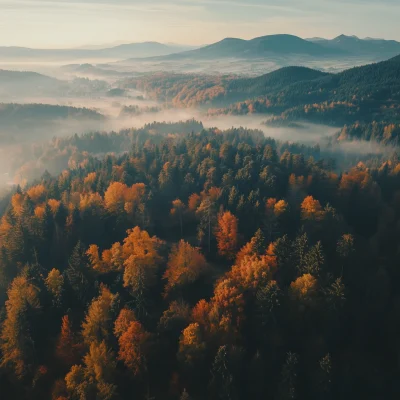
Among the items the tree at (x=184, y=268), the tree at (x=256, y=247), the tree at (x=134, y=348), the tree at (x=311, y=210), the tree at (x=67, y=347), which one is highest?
the tree at (x=311, y=210)

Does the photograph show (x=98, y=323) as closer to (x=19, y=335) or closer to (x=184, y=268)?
(x=19, y=335)

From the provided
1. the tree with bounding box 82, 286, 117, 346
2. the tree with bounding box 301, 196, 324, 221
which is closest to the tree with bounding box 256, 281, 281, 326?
the tree with bounding box 82, 286, 117, 346

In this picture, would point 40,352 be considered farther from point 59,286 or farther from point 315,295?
point 315,295

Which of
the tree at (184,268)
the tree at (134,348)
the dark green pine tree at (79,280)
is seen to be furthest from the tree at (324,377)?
the dark green pine tree at (79,280)

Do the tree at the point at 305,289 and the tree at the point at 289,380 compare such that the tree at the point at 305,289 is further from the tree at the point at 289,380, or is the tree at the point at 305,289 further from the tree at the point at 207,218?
the tree at the point at 207,218

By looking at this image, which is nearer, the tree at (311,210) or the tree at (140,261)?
the tree at (140,261)
